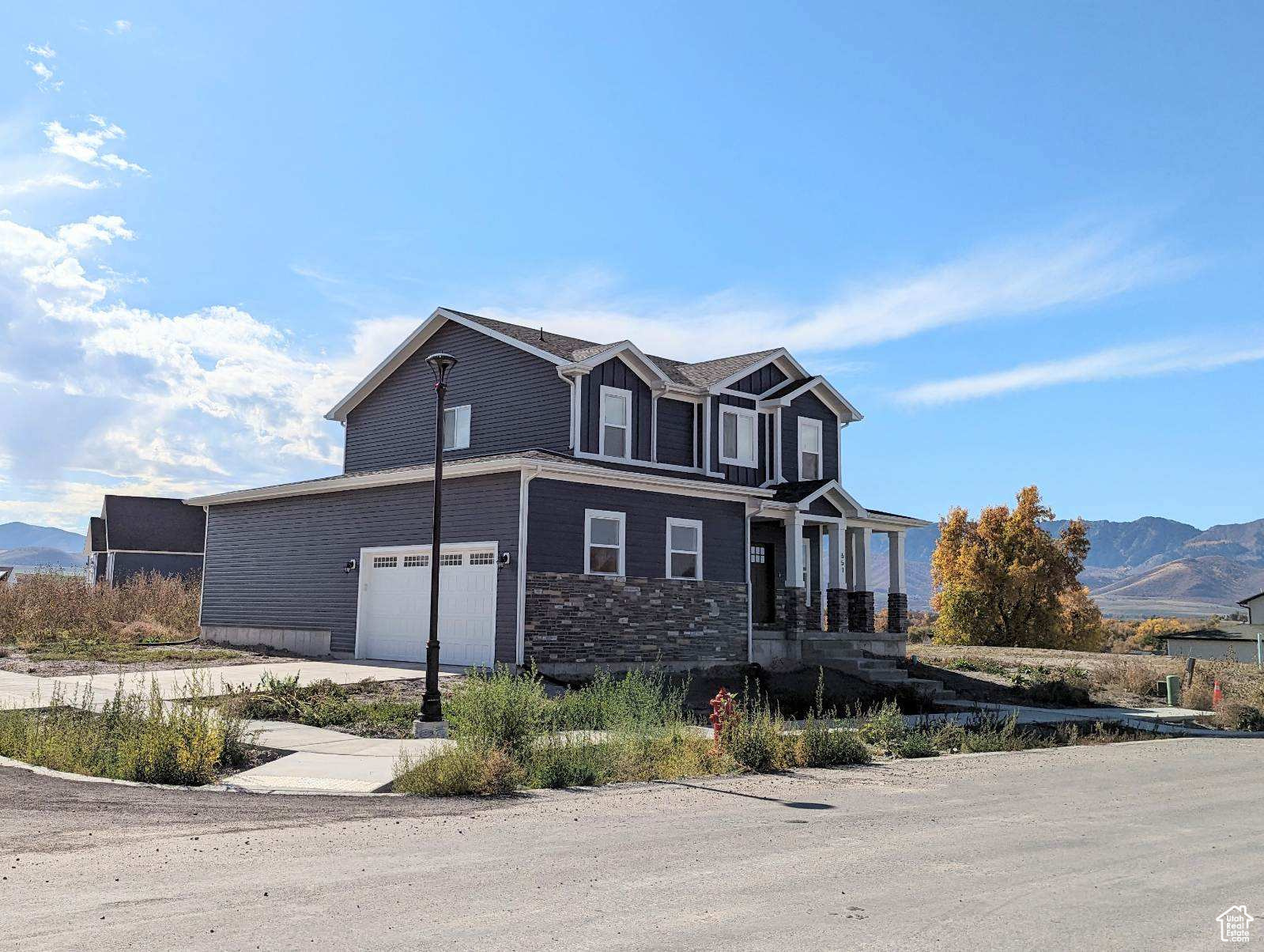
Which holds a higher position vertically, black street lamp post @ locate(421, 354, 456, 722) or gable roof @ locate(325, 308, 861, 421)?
gable roof @ locate(325, 308, 861, 421)

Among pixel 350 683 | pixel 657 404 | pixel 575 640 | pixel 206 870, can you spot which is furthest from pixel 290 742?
pixel 657 404

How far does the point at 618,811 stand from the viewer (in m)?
10.2

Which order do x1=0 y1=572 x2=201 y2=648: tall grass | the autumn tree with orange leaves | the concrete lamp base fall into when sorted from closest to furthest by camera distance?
the concrete lamp base → x1=0 y1=572 x2=201 y2=648: tall grass → the autumn tree with orange leaves

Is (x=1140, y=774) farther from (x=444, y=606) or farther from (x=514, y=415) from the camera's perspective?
(x=514, y=415)

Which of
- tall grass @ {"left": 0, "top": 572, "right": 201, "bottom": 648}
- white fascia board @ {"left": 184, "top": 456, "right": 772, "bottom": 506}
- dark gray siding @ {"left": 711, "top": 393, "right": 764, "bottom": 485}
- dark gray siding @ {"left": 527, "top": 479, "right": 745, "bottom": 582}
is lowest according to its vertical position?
tall grass @ {"left": 0, "top": 572, "right": 201, "bottom": 648}

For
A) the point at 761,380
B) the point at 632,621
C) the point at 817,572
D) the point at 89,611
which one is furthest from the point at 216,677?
the point at 817,572

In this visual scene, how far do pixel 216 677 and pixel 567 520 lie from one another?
7371mm

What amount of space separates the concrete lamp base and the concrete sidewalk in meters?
4.31

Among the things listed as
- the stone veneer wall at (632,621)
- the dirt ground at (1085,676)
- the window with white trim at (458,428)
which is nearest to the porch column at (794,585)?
the stone veneer wall at (632,621)

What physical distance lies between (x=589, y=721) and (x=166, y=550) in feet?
148

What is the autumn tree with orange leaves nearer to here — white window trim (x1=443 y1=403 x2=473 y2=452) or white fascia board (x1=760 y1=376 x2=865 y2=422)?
white fascia board (x1=760 y1=376 x2=865 y2=422)

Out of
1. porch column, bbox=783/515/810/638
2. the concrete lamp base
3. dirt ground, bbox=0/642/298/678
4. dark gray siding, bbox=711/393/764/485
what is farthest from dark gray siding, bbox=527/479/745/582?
dirt ground, bbox=0/642/298/678

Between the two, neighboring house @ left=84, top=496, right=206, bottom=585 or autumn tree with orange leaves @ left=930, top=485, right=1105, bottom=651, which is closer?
autumn tree with orange leaves @ left=930, top=485, right=1105, bottom=651

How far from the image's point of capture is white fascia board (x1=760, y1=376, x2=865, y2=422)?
98.3ft
